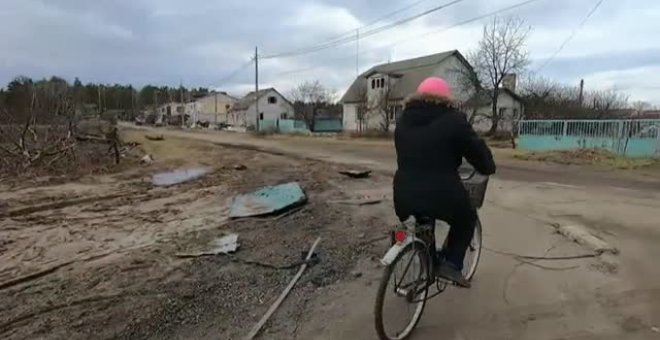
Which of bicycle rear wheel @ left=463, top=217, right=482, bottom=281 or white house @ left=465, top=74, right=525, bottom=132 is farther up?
white house @ left=465, top=74, right=525, bottom=132

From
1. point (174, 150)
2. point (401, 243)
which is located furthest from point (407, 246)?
point (174, 150)

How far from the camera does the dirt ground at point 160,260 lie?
3855mm

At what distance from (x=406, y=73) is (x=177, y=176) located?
3590 cm

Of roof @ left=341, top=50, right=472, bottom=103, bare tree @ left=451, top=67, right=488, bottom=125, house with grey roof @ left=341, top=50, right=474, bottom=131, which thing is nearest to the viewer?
bare tree @ left=451, top=67, right=488, bottom=125

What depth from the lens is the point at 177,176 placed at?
1406 centimetres

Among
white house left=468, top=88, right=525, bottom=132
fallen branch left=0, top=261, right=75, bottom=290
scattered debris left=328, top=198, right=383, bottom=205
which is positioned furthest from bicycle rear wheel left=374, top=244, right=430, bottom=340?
white house left=468, top=88, right=525, bottom=132

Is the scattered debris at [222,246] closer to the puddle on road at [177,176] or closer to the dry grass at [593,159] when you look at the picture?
the puddle on road at [177,176]

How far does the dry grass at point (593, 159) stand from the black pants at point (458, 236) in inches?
548

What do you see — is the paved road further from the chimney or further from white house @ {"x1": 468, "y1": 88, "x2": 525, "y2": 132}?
the chimney

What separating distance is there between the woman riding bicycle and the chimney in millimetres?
35885

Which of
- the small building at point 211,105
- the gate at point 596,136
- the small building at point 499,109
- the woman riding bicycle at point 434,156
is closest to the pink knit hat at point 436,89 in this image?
the woman riding bicycle at point 434,156

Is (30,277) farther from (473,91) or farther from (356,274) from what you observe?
(473,91)

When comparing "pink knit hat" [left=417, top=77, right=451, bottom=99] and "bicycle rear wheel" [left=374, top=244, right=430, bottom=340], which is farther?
"pink knit hat" [left=417, top=77, right=451, bottom=99]

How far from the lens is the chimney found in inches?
1456
